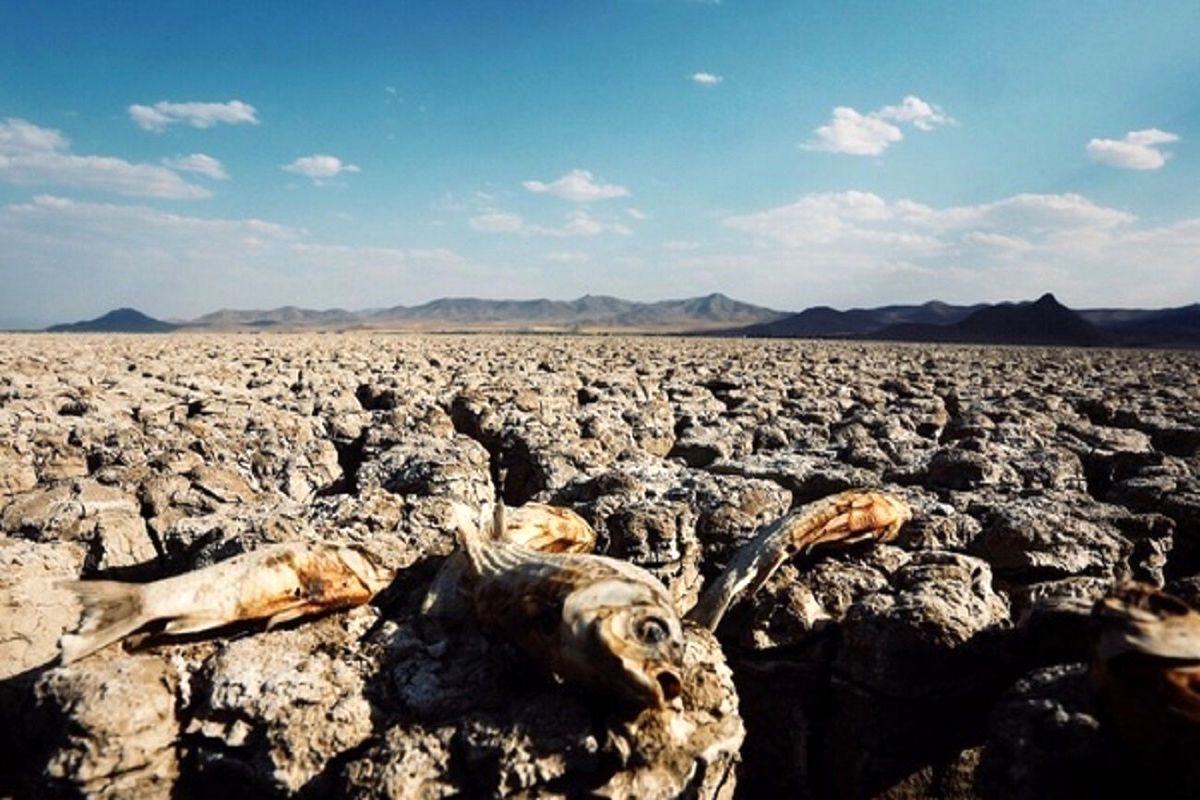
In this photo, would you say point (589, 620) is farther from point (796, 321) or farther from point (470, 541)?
point (796, 321)

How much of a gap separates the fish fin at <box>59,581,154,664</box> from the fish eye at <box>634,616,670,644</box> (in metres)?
1.29

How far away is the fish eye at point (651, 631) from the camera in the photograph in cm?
163

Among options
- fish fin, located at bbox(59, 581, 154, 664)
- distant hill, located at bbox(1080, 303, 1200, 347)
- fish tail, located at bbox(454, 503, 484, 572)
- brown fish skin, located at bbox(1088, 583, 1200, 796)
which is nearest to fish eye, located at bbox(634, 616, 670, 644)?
fish tail, located at bbox(454, 503, 484, 572)

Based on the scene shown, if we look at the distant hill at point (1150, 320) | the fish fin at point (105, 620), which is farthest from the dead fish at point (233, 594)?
the distant hill at point (1150, 320)

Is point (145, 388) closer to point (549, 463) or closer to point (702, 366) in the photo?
point (549, 463)

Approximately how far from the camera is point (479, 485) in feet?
10.9

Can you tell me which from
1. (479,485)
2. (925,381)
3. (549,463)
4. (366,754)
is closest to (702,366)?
(925,381)

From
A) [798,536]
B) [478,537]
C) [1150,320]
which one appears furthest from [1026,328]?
[478,537]

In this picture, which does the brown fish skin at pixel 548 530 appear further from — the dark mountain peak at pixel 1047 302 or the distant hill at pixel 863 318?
the distant hill at pixel 863 318

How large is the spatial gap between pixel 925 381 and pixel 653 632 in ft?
27.8

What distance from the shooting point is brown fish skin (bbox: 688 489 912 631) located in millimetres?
2209

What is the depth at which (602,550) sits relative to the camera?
2.65 m

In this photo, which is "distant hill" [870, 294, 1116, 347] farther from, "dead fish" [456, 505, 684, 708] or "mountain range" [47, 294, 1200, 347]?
"dead fish" [456, 505, 684, 708]

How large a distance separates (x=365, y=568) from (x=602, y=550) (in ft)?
2.82
